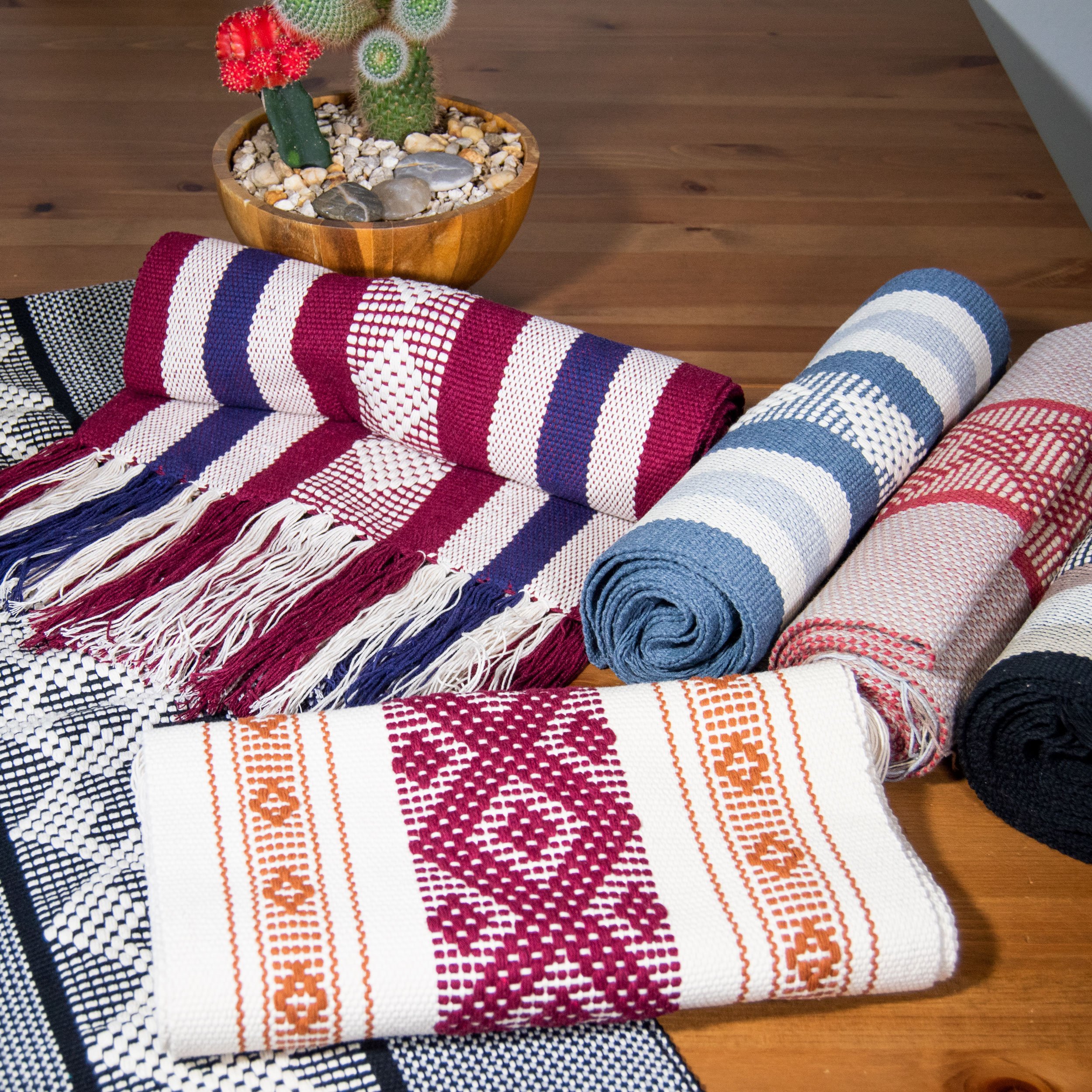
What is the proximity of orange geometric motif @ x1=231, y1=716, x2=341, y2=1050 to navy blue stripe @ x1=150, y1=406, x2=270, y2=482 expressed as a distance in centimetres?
33

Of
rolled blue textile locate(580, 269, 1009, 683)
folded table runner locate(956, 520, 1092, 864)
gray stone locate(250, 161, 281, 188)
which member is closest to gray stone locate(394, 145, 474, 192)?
gray stone locate(250, 161, 281, 188)

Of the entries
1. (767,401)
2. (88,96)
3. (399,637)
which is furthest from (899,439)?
(88,96)

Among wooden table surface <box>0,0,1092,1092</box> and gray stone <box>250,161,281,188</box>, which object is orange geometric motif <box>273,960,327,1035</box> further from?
gray stone <box>250,161,281,188</box>

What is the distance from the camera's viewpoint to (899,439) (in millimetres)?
759

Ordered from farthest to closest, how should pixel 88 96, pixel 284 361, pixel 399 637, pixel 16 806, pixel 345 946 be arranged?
pixel 88 96
pixel 284 361
pixel 399 637
pixel 16 806
pixel 345 946

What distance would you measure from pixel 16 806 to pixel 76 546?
8.7 inches

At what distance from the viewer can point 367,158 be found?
0.98 metres

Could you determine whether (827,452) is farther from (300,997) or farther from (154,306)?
(154,306)

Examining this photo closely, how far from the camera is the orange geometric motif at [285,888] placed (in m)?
0.53

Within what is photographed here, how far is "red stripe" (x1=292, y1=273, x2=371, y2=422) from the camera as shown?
868mm

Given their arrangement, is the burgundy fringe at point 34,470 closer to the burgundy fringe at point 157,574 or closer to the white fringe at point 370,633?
the burgundy fringe at point 157,574

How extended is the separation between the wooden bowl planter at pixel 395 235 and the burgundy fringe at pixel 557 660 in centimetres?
32

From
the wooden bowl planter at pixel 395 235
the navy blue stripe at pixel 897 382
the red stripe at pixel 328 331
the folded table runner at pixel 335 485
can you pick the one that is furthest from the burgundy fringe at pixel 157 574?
the navy blue stripe at pixel 897 382

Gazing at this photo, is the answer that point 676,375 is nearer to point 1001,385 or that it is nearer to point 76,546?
point 1001,385
